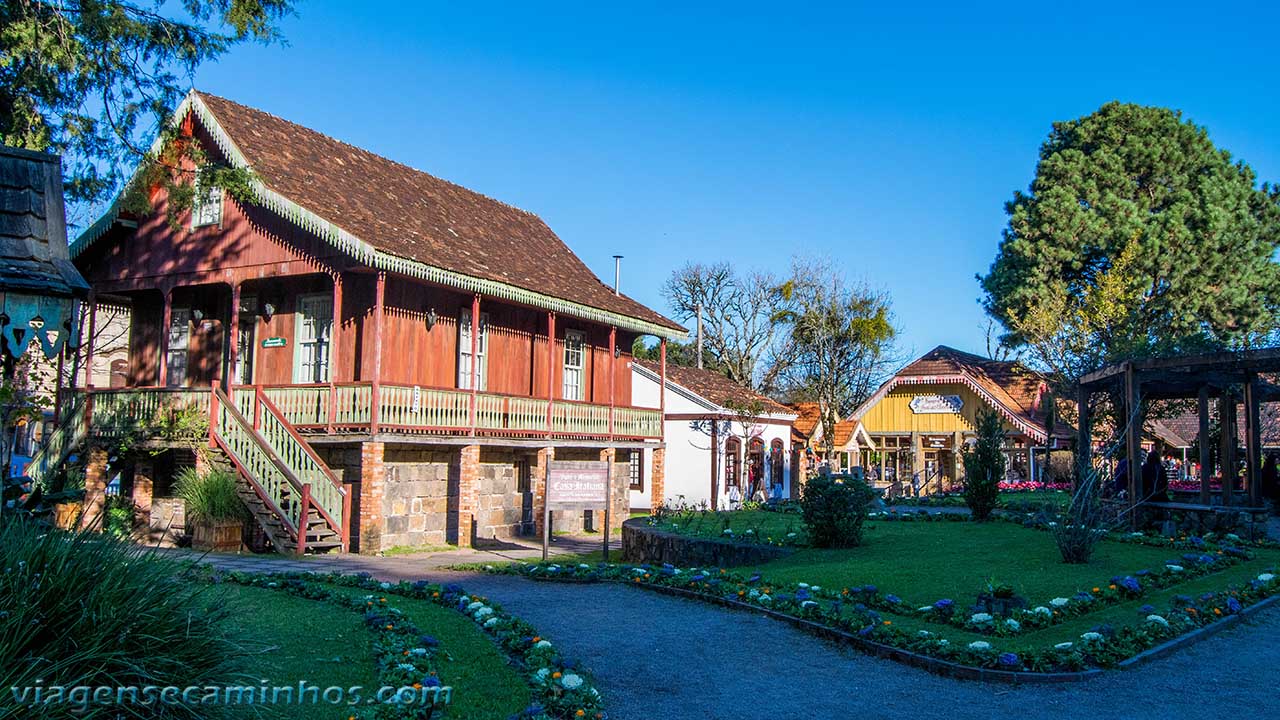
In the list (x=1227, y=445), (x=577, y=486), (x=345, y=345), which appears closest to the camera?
(x=577, y=486)

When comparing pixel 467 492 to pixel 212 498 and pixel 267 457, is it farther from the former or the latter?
pixel 212 498

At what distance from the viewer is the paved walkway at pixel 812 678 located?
24.9 ft

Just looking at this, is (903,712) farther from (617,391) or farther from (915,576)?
(617,391)

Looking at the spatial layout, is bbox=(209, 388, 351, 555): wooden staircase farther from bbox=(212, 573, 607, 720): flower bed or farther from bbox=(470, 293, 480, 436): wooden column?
bbox=(212, 573, 607, 720): flower bed

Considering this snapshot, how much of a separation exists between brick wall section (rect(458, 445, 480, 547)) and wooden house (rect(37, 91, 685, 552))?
0.04m

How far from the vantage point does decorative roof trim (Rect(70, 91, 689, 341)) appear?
64.0 feet

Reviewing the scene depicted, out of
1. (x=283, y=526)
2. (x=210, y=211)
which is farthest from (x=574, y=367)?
(x=283, y=526)

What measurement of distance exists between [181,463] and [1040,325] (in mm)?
29461

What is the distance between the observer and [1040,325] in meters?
38.4

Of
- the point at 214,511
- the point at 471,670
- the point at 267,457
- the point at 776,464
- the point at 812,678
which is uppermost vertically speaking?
the point at 267,457

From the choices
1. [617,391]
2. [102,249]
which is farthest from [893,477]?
[102,249]

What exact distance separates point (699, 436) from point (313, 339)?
53.3 ft

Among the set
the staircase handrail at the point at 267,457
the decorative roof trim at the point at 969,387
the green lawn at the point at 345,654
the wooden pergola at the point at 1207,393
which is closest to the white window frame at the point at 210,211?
the staircase handrail at the point at 267,457

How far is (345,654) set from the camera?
853cm
